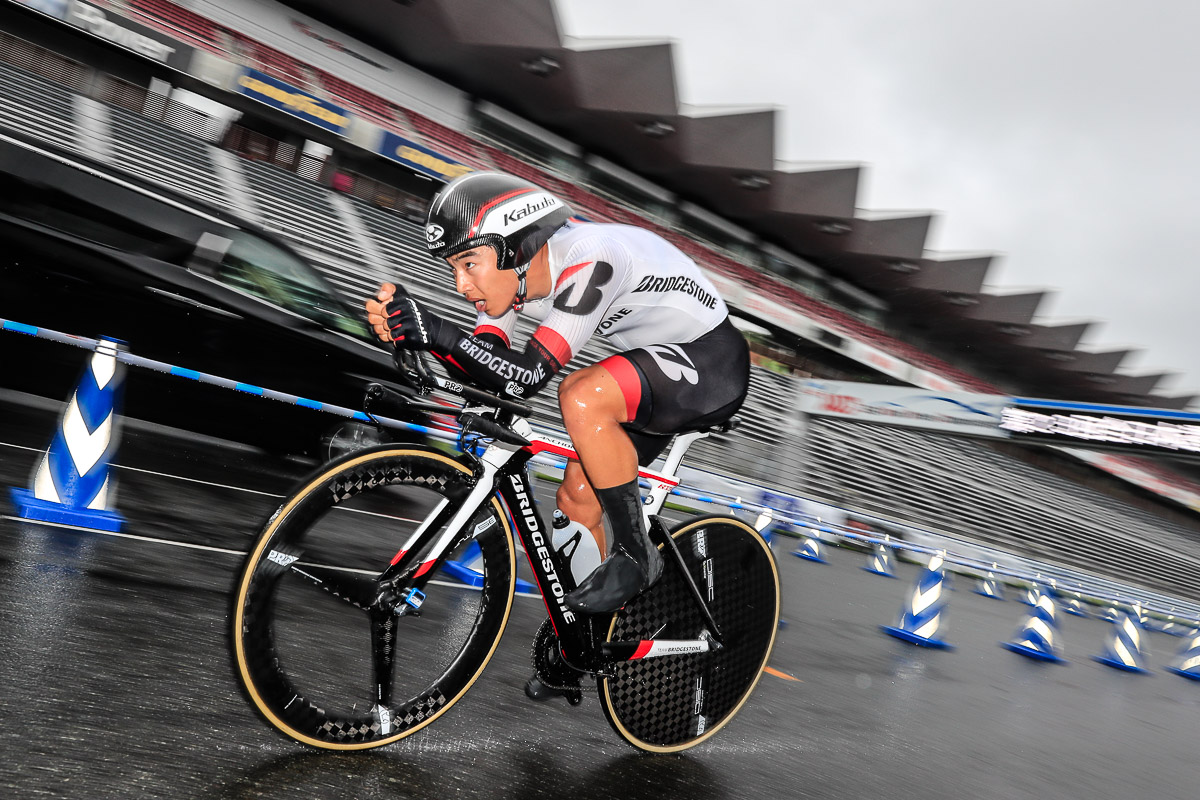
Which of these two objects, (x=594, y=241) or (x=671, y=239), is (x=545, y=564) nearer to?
(x=594, y=241)

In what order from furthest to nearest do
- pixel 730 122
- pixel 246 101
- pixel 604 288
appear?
pixel 730 122 → pixel 246 101 → pixel 604 288

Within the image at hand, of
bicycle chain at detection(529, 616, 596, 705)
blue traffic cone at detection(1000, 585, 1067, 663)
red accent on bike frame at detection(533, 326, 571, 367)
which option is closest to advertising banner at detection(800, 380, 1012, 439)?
blue traffic cone at detection(1000, 585, 1067, 663)

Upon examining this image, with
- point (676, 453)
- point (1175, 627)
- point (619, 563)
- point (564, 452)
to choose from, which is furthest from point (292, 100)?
point (1175, 627)

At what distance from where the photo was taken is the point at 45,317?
534cm

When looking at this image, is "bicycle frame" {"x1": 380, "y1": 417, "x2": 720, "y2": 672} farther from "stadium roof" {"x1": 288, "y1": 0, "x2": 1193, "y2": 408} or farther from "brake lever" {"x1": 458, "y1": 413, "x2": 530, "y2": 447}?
"stadium roof" {"x1": 288, "y1": 0, "x2": 1193, "y2": 408}

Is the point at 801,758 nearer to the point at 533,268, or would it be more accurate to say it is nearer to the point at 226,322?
the point at 533,268

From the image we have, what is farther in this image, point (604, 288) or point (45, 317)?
point (45, 317)

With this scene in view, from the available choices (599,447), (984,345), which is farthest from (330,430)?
(984,345)

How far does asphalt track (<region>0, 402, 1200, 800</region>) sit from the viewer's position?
223 centimetres

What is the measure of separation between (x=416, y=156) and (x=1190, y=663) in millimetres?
19064

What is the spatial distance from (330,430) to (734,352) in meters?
4.27

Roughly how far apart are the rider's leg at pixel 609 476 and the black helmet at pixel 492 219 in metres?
0.40

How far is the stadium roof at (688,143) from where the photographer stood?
23.2m

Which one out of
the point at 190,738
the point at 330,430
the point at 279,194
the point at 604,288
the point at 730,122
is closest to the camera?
the point at 190,738
